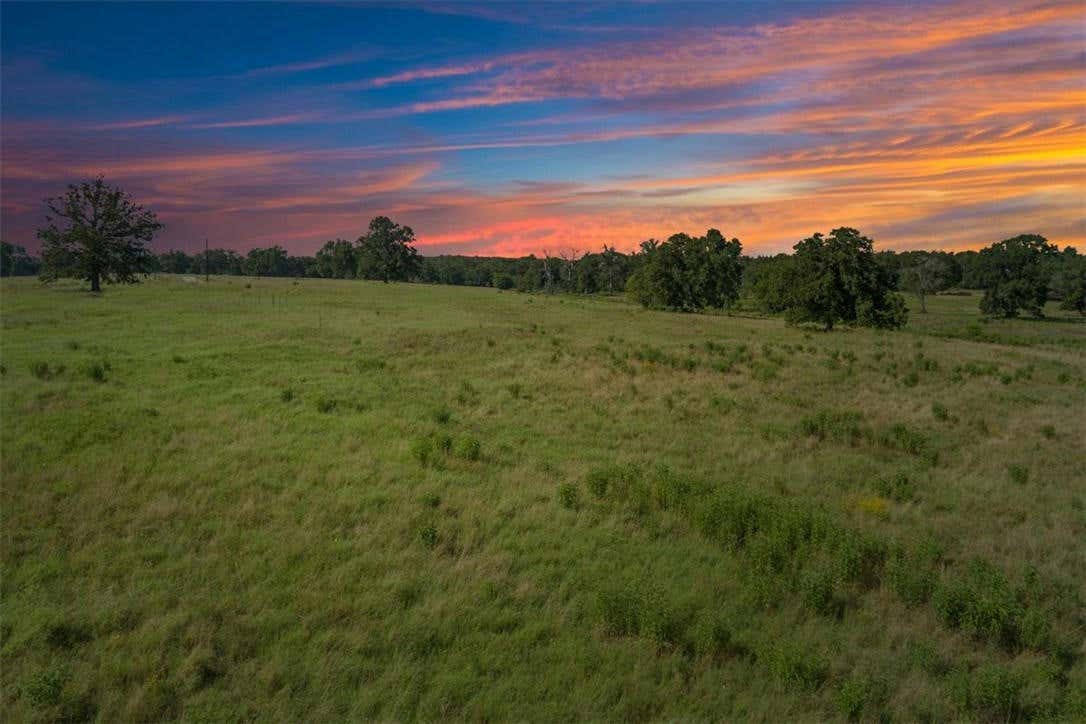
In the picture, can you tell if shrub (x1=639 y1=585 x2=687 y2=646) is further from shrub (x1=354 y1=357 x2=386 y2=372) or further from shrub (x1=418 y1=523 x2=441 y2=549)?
shrub (x1=354 y1=357 x2=386 y2=372)

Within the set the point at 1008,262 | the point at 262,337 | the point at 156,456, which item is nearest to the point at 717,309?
the point at 1008,262

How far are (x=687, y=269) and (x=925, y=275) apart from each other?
48947 millimetres

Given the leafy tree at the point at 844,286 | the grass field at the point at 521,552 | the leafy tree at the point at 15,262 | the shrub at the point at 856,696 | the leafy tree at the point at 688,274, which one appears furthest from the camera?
the leafy tree at the point at 15,262

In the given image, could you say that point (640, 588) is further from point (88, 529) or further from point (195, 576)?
point (88, 529)

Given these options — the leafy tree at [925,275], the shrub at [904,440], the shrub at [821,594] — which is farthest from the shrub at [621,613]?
the leafy tree at [925,275]

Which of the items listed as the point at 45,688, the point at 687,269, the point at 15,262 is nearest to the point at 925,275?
the point at 687,269

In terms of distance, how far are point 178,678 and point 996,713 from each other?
874cm

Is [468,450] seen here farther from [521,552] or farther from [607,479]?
[521,552]

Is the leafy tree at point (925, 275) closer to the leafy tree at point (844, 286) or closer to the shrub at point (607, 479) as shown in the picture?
the leafy tree at point (844, 286)

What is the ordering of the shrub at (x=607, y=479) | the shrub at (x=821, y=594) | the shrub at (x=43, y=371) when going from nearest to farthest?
the shrub at (x=821, y=594)
the shrub at (x=607, y=479)
the shrub at (x=43, y=371)

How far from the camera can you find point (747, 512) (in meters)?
10.9

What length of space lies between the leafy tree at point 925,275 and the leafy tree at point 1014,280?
24.2 ft

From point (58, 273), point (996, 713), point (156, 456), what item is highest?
point (58, 273)

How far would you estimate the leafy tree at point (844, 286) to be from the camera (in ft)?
164
